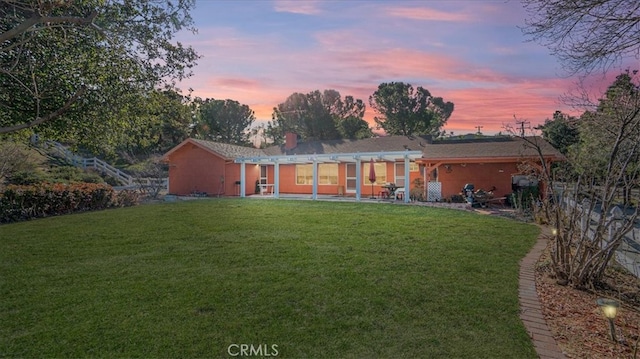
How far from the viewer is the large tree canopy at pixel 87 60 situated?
20.3 ft

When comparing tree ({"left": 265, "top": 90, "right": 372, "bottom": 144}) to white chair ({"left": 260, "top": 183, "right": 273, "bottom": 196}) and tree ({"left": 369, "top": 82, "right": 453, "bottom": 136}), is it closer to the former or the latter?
tree ({"left": 369, "top": 82, "right": 453, "bottom": 136})

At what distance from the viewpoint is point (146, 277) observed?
5.13m

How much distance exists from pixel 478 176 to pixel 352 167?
7162mm

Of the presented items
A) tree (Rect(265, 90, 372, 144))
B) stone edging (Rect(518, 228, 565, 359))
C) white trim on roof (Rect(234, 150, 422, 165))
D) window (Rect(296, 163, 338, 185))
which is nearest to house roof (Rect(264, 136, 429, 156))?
window (Rect(296, 163, 338, 185))

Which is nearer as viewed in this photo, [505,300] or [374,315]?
[374,315]

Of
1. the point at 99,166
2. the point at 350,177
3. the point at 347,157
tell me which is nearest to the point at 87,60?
the point at 347,157

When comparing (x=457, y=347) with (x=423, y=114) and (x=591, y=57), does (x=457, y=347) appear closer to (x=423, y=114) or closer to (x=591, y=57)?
(x=591, y=57)

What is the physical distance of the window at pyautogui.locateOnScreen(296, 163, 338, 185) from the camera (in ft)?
71.9

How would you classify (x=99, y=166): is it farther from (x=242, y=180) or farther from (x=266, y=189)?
(x=266, y=189)

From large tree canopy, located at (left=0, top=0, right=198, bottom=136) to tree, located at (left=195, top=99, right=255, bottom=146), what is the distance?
3658 centimetres

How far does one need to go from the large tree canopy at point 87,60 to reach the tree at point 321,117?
33.0 metres

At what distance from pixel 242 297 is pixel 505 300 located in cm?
339

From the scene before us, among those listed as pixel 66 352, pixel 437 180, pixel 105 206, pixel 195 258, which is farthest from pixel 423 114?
pixel 66 352

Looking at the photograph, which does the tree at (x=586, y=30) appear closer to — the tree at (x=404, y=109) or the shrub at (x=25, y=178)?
the shrub at (x=25, y=178)
